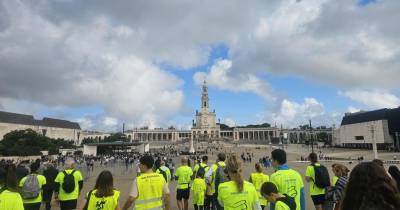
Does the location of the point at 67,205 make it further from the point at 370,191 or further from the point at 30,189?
the point at 370,191

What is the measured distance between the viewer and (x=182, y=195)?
33.5 feet

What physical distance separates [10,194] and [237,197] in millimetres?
3385

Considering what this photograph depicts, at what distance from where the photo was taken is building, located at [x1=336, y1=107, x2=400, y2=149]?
80.6m

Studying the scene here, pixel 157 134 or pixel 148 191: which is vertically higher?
pixel 157 134

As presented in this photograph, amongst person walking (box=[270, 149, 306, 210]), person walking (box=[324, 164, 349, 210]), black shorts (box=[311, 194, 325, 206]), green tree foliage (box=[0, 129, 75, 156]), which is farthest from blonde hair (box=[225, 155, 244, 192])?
green tree foliage (box=[0, 129, 75, 156])

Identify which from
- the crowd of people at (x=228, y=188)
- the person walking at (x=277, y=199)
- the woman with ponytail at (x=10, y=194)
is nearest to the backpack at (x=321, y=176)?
the crowd of people at (x=228, y=188)

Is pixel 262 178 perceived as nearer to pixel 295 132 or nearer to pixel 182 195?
pixel 182 195

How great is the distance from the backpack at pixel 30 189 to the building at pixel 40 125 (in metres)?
97.8

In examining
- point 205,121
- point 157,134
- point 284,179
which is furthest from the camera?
point 157,134

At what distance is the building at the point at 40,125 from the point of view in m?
118

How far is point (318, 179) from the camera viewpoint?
25.0 ft

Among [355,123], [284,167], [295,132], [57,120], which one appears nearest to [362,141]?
[355,123]

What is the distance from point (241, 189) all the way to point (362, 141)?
328 feet

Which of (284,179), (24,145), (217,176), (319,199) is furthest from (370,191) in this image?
(24,145)
